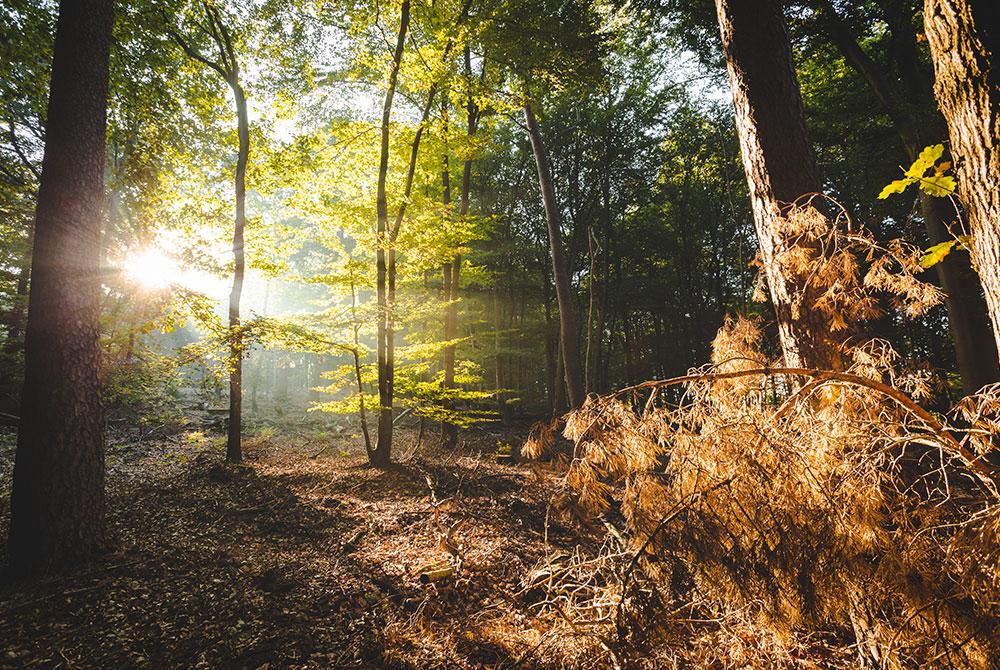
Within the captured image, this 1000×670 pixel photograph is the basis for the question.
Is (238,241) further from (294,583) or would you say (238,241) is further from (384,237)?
(294,583)

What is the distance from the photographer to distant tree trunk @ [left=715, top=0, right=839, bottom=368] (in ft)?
9.33

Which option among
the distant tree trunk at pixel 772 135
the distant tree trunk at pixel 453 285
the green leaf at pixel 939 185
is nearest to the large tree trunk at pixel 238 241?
the distant tree trunk at pixel 453 285

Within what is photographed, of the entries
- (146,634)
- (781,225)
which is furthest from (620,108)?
(146,634)

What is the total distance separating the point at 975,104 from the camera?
5.02 ft

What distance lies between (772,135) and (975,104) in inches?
65.8

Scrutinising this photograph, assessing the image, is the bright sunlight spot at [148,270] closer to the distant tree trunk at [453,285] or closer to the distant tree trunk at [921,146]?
the distant tree trunk at [453,285]

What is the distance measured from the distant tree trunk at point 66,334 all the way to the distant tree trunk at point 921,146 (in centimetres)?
1155

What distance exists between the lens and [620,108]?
51.3 ft

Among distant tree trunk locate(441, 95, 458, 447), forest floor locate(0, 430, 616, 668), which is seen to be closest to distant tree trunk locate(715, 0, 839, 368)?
forest floor locate(0, 430, 616, 668)

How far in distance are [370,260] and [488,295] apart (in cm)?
1259

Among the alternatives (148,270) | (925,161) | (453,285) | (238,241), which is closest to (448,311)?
(453,285)

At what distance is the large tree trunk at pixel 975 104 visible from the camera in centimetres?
147

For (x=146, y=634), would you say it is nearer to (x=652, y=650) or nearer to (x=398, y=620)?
(x=398, y=620)

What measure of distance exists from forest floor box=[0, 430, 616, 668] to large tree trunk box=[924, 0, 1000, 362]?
2.92 metres
